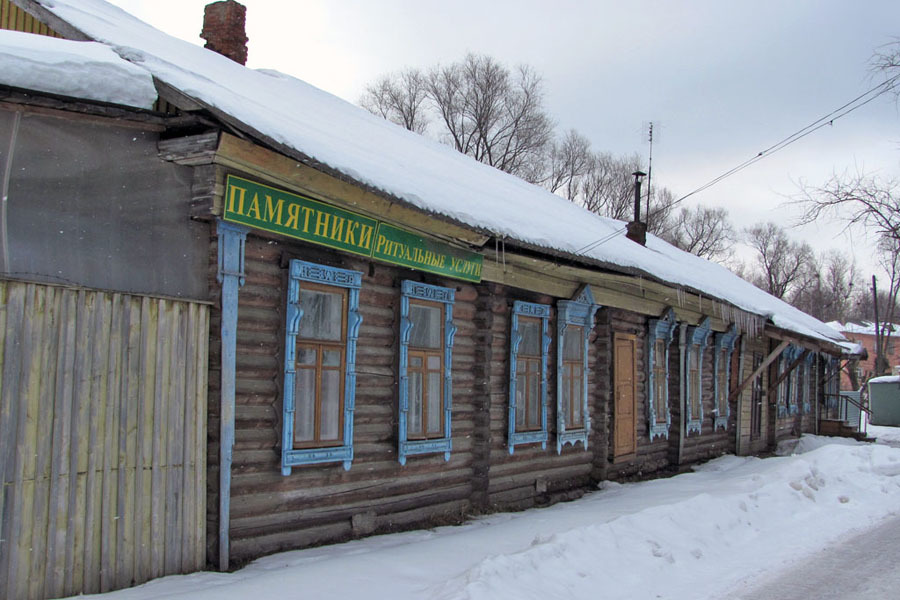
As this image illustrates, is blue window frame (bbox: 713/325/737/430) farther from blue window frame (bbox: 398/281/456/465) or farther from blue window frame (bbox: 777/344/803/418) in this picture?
blue window frame (bbox: 398/281/456/465)

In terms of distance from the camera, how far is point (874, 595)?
588 centimetres

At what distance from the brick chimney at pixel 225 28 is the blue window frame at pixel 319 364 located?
208 inches

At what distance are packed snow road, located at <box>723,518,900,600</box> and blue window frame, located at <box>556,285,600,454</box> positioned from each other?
363 cm

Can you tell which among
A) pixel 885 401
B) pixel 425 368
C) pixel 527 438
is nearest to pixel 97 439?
pixel 425 368

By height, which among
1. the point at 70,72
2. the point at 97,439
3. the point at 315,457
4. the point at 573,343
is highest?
Answer: the point at 70,72

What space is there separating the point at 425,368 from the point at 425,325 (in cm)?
44

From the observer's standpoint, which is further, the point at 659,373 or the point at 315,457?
the point at 659,373

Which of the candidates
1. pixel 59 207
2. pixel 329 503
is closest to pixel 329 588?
pixel 329 503

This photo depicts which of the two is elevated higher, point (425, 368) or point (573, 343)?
point (573, 343)

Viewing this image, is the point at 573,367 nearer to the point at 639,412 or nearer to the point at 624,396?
the point at 624,396

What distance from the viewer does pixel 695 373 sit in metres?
15.3

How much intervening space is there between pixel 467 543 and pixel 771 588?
97.1 inches

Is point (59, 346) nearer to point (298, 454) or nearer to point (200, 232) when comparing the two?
point (200, 232)

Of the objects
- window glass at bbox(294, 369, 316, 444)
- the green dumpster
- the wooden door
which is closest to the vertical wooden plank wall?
window glass at bbox(294, 369, 316, 444)
